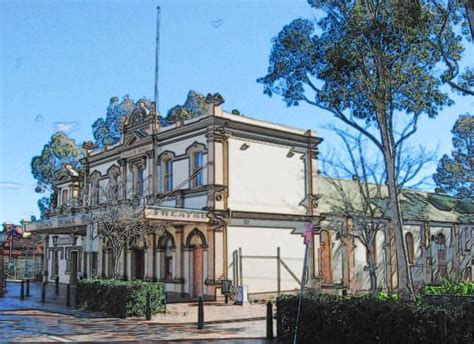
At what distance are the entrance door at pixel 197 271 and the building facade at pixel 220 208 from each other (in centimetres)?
5

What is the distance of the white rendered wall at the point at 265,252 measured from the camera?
2641cm

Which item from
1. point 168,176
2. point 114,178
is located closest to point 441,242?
point 168,176

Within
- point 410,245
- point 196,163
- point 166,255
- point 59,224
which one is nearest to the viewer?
point 196,163

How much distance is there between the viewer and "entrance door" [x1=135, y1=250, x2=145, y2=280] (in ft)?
100

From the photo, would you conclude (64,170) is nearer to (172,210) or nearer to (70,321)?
(172,210)

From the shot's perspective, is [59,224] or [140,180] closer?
[59,224]

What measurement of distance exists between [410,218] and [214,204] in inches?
634

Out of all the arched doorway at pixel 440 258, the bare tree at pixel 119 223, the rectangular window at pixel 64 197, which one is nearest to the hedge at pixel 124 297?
the bare tree at pixel 119 223

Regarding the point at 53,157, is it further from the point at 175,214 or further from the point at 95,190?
the point at 175,214

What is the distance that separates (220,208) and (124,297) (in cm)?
770

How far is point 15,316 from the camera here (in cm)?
1972

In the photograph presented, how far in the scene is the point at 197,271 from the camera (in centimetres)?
2653

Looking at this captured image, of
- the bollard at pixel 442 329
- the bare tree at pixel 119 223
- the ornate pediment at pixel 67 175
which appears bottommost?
the bollard at pixel 442 329

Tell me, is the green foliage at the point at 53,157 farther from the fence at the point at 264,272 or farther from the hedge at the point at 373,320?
the hedge at the point at 373,320
